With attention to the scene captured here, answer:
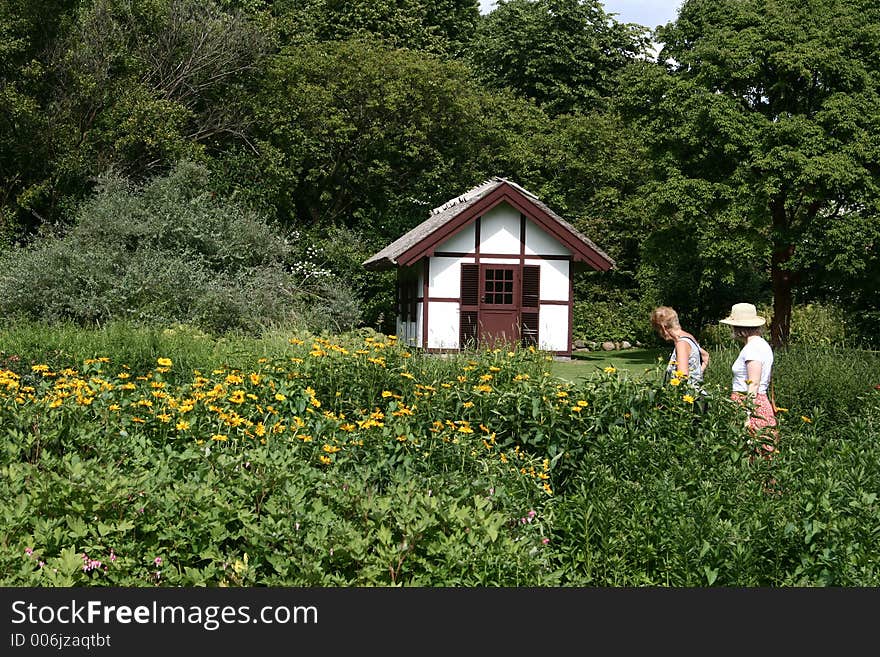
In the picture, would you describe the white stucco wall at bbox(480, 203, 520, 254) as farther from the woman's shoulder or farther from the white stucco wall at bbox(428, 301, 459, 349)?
the woman's shoulder

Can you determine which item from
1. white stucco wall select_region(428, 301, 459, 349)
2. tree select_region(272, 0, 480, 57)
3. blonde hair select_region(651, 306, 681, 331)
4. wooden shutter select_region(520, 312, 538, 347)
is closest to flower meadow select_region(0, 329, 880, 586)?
blonde hair select_region(651, 306, 681, 331)

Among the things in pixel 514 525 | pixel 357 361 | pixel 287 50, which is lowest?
pixel 514 525

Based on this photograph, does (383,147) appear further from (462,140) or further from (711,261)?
(711,261)

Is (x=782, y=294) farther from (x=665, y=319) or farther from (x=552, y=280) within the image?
(x=665, y=319)

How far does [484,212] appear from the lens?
21.5 metres

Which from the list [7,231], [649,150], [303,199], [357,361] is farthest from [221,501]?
[303,199]

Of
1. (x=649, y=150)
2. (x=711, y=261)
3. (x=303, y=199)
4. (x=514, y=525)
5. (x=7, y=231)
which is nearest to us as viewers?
(x=514, y=525)

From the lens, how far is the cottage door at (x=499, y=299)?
21891 millimetres

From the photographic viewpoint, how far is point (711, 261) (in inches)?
754

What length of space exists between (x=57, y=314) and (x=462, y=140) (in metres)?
13.7

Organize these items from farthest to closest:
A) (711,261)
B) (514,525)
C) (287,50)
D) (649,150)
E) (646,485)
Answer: (287,50) < (649,150) < (711,261) < (646,485) < (514,525)

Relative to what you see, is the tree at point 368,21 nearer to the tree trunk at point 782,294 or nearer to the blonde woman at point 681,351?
the tree trunk at point 782,294

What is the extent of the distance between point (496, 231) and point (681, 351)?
15023 millimetres

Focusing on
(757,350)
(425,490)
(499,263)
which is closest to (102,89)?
(499,263)
